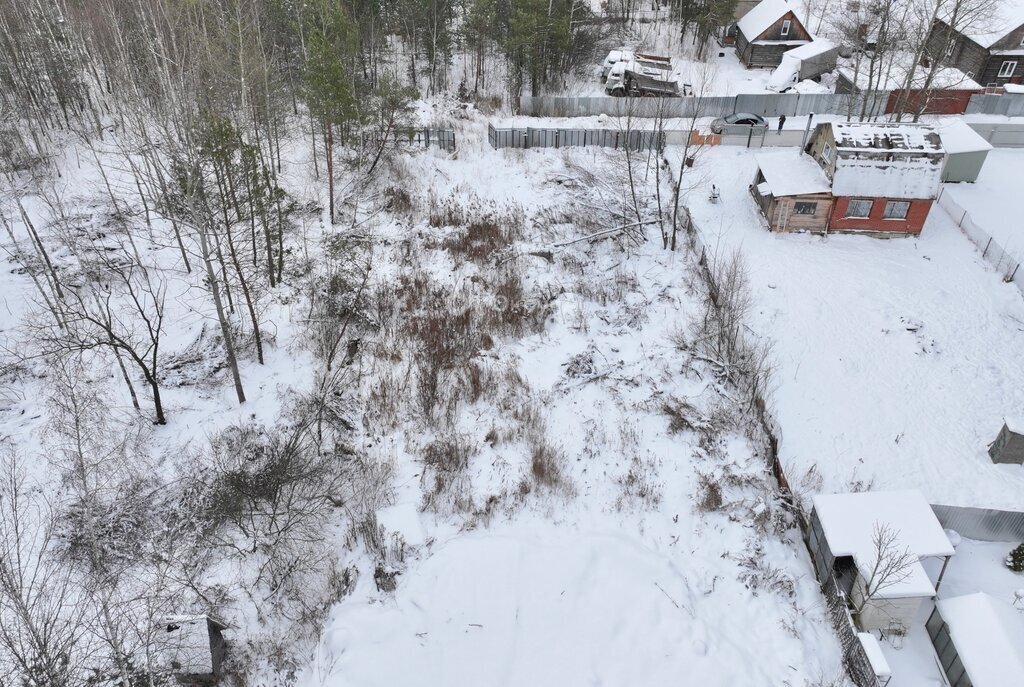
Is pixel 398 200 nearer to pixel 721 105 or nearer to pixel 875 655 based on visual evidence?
pixel 721 105

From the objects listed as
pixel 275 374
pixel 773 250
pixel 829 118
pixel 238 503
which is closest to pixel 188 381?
pixel 275 374

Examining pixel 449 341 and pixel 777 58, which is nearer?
pixel 449 341

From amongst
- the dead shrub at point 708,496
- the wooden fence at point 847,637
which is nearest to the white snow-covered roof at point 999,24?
the dead shrub at point 708,496

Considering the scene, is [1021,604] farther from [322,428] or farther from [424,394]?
[322,428]

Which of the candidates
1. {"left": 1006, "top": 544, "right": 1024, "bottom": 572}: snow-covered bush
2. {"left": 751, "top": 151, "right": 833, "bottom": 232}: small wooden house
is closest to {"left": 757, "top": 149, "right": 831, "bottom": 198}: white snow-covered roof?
{"left": 751, "top": 151, "right": 833, "bottom": 232}: small wooden house

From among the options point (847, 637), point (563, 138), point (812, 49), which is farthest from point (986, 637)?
point (812, 49)

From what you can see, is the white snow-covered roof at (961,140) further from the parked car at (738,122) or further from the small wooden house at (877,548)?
the small wooden house at (877,548)
